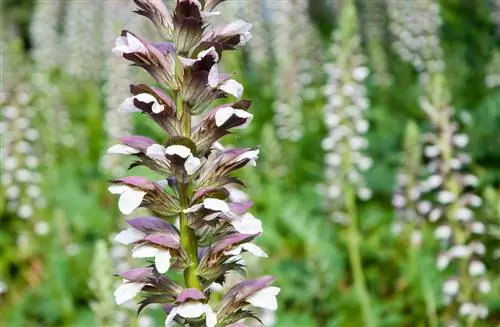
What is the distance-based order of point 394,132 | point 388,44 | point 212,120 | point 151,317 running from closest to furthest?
point 212,120 → point 151,317 → point 394,132 → point 388,44

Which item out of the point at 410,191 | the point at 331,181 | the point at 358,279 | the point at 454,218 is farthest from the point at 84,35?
the point at 454,218

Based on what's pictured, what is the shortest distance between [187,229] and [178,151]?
0.23 m

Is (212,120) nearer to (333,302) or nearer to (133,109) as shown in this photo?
(133,109)

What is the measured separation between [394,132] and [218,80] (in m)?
A: 7.83

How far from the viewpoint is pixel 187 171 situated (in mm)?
2064

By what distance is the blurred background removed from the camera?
17.1ft

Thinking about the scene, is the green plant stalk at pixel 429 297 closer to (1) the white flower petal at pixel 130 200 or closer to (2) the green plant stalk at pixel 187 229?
(2) the green plant stalk at pixel 187 229

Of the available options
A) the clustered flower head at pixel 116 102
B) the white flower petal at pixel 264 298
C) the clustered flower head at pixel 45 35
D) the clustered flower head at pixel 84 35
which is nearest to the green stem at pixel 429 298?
the white flower petal at pixel 264 298

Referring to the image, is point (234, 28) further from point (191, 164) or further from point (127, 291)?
point (127, 291)

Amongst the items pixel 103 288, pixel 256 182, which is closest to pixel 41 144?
pixel 256 182

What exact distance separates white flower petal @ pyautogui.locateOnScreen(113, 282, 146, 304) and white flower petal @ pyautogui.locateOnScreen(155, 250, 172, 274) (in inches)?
4.7

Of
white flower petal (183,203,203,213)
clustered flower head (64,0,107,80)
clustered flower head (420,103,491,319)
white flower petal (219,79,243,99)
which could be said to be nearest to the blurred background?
clustered flower head (420,103,491,319)

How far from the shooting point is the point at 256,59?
13.7 meters

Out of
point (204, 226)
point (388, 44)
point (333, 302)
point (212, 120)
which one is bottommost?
point (333, 302)
